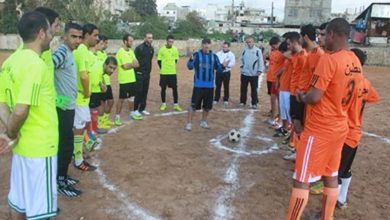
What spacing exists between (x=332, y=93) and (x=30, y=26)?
2874 mm

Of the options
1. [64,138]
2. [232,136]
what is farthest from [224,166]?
[64,138]

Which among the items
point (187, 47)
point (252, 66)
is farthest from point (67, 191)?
point (187, 47)

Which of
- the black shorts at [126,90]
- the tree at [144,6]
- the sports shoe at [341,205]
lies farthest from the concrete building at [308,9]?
the sports shoe at [341,205]

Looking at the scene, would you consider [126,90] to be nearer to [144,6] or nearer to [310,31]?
[310,31]

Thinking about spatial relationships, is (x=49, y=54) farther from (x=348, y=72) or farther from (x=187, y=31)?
(x=187, y=31)

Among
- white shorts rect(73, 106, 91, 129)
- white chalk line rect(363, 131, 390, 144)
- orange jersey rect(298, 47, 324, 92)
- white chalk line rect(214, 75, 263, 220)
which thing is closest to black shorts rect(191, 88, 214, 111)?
white chalk line rect(214, 75, 263, 220)

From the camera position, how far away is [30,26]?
338cm

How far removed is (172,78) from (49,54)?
23.3 ft

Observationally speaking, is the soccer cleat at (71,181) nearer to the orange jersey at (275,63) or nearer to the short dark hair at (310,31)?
the short dark hair at (310,31)

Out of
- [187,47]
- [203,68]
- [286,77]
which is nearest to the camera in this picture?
[286,77]

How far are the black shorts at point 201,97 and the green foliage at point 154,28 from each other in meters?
28.3

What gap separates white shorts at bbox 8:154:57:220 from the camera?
137 inches

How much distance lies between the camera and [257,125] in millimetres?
9906

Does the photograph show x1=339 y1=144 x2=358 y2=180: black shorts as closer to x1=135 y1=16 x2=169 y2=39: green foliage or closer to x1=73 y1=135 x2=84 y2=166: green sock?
x1=73 y1=135 x2=84 y2=166: green sock
